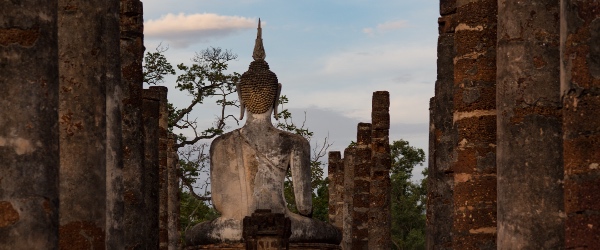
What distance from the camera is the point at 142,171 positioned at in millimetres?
17516

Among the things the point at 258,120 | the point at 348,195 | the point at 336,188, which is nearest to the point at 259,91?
the point at 258,120

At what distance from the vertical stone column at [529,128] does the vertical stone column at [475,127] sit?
4.59 feet

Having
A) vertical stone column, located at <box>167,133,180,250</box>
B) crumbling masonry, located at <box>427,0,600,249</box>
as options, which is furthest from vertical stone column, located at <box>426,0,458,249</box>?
vertical stone column, located at <box>167,133,180,250</box>

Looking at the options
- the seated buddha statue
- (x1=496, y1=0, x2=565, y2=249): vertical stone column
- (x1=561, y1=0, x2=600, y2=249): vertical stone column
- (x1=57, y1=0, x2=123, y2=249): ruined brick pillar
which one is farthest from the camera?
the seated buddha statue

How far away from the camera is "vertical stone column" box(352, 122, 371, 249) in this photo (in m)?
31.7

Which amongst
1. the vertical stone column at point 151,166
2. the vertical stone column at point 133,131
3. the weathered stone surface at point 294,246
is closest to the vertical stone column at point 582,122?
the vertical stone column at point 133,131

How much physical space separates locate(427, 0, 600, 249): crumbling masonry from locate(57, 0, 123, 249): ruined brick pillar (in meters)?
3.45

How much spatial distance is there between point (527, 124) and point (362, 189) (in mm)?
18592

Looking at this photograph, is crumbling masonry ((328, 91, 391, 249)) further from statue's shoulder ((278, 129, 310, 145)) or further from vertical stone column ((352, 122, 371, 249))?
statue's shoulder ((278, 129, 310, 145))

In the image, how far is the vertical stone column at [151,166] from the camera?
18.1 m

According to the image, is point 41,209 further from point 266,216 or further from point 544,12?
point 266,216

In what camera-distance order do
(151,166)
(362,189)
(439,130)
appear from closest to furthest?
(151,166), (439,130), (362,189)

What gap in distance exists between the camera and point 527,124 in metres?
13.5

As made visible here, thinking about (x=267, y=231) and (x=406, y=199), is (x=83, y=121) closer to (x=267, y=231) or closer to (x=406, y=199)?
(x=267, y=231)
